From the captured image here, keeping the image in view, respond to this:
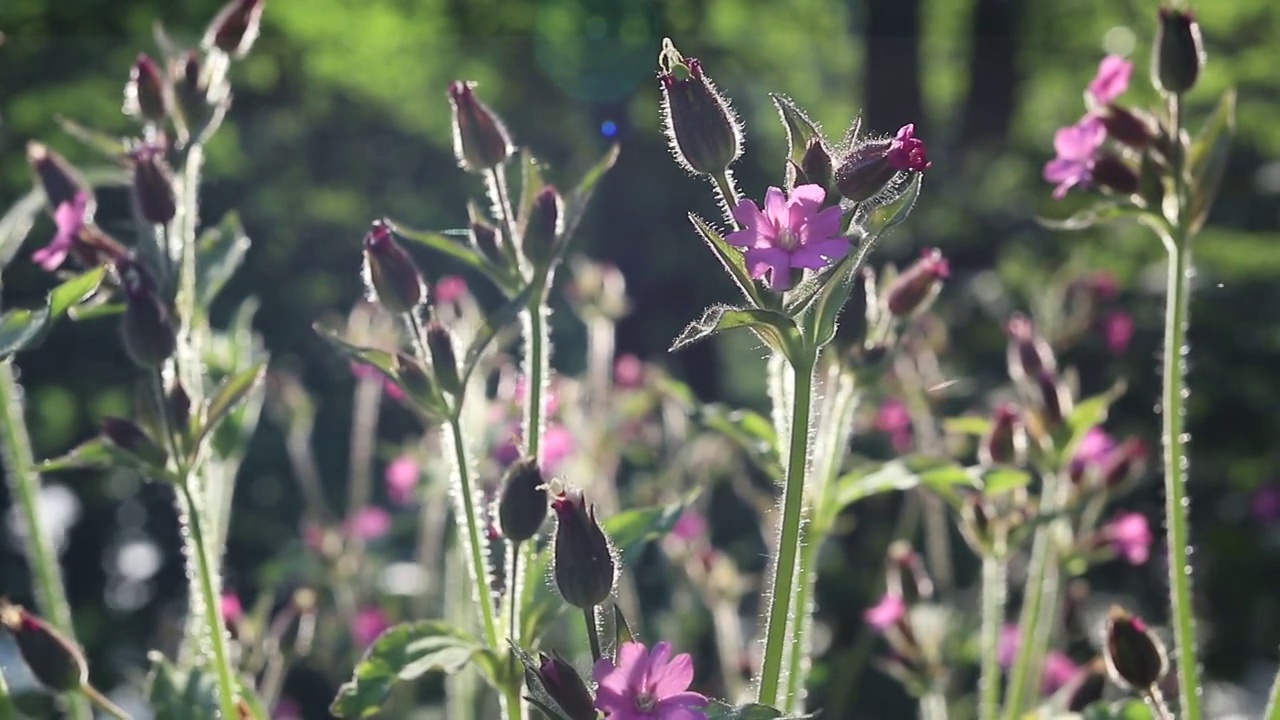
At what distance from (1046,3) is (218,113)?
1362 cm

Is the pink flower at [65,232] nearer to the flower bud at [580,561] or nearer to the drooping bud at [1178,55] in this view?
the flower bud at [580,561]

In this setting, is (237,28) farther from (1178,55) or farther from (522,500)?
(1178,55)

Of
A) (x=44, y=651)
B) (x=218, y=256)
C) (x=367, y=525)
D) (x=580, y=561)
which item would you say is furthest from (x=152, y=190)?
(x=367, y=525)

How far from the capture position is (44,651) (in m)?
1.18

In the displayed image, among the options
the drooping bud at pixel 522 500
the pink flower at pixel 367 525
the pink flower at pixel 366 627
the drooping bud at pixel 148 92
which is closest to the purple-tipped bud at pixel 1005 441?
the drooping bud at pixel 522 500

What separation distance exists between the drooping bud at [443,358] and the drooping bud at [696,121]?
0.81 ft

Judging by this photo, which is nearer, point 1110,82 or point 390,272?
point 390,272

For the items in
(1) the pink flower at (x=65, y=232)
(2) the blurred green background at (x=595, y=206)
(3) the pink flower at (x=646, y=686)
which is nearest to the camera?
(3) the pink flower at (x=646, y=686)

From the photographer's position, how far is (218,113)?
1.35m

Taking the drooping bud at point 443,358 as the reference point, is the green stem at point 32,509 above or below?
below

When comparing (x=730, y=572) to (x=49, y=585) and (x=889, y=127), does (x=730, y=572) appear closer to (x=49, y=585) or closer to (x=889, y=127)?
(x=49, y=585)

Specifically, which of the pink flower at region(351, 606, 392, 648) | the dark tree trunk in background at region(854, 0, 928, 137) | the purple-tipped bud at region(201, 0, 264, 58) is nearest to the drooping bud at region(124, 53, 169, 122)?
the purple-tipped bud at region(201, 0, 264, 58)

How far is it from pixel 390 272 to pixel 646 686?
1.47ft

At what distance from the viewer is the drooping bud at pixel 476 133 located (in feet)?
3.98
